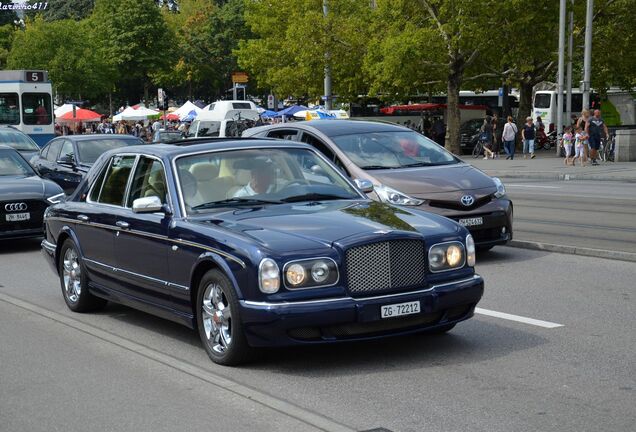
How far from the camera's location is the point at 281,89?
52.4m

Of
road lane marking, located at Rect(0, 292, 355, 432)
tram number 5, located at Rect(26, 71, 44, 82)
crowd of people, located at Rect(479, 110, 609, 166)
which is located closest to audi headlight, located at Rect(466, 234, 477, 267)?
road lane marking, located at Rect(0, 292, 355, 432)

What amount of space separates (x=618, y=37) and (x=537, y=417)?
38932 millimetres

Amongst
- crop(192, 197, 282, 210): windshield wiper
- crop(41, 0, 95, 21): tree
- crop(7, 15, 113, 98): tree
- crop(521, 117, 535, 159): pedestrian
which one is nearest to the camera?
crop(192, 197, 282, 210): windshield wiper

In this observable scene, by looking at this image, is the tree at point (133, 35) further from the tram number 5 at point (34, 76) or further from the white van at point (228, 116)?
the tram number 5 at point (34, 76)

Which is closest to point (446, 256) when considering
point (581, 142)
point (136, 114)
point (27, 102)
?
point (581, 142)

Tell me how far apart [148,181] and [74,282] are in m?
1.65

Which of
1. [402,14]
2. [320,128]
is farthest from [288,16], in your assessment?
[320,128]

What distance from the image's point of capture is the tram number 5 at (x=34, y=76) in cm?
3712

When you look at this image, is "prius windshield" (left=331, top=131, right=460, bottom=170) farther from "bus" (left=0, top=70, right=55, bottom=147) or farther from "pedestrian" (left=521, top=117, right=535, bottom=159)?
"pedestrian" (left=521, top=117, right=535, bottom=159)

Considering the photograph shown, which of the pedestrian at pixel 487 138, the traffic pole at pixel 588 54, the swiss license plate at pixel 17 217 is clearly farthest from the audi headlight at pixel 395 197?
the pedestrian at pixel 487 138

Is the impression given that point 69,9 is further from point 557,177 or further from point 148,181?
point 148,181

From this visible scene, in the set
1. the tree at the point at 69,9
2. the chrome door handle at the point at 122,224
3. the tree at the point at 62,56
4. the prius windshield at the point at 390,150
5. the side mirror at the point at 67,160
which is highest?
the tree at the point at 69,9

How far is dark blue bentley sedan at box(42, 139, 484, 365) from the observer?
6.82 meters

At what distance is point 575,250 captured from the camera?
12320 millimetres
